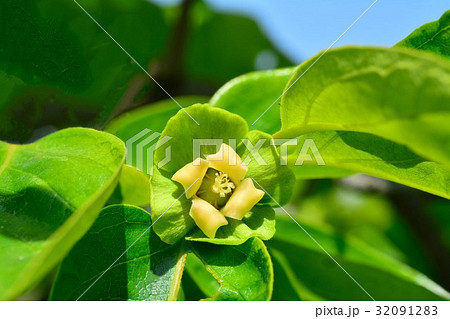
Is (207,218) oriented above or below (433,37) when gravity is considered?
below

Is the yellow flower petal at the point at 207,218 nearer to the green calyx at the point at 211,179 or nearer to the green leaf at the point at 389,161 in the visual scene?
the green calyx at the point at 211,179

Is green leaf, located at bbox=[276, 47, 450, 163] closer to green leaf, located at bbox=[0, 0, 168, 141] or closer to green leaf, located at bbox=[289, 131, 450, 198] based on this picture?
green leaf, located at bbox=[289, 131, 450, 198]

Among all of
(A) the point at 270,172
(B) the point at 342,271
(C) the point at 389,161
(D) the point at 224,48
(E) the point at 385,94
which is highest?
(E) the point at 385,94

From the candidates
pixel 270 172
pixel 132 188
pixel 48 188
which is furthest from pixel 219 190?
pixel 48 188

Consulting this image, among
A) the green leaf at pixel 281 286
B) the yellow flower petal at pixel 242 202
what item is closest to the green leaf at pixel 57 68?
the yellow flower petal at pixel 242 202

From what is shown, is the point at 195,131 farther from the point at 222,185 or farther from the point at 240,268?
the point at 240,268

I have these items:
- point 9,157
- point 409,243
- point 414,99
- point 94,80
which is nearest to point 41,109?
point 94,80
